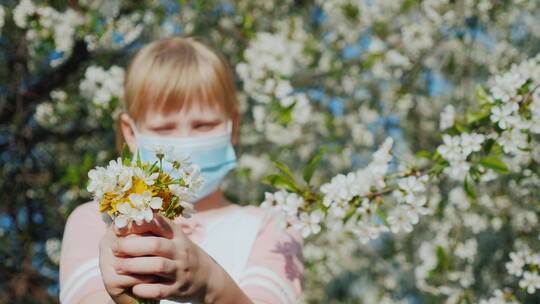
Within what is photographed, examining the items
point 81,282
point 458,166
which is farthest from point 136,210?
point 458,166

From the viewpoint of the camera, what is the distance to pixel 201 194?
1550 mm

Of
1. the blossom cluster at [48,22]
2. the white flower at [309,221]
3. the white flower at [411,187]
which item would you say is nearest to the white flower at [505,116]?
the white flower at [411,187]

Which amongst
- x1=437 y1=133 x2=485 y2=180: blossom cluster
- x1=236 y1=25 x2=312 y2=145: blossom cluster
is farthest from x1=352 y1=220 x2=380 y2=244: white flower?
x1=236 y1=25 x2=312 y2=145: blossom cluster

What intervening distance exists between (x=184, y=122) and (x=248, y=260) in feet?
1.35

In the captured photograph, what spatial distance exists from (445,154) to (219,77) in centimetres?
70

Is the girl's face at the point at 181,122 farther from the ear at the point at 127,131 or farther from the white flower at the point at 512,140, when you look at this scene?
the white flower at the point at 512,140

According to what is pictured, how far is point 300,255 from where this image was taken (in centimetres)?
155

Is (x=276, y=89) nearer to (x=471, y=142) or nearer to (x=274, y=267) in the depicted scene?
(x=471, y=142)

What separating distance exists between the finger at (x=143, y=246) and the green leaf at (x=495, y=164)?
41.9 inches

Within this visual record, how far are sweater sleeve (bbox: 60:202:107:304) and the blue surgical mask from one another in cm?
21

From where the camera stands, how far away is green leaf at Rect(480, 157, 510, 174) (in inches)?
60.6

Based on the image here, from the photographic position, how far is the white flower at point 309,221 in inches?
59.2

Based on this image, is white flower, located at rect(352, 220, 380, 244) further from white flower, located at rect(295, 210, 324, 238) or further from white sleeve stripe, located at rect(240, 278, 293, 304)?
white sleeve stripe, located at rect(240, 278, 293, 304)

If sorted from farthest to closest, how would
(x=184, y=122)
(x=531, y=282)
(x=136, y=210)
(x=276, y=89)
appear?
(x=276, y=89)
(x=531, y=282)
(x=184, y=122)
(x=136, y=210)
